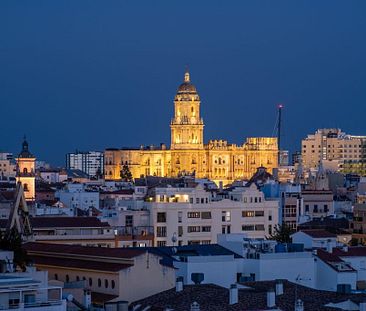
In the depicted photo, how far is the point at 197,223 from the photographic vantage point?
80.9m

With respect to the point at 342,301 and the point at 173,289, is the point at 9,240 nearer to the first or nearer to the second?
the point at 173,289

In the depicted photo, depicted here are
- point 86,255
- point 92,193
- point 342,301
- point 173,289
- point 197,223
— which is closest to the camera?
point 342,301

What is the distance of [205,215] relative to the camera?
81500 mm

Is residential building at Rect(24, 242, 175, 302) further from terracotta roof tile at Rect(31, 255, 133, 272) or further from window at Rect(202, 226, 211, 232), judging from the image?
window at Rect(202, 226, 211, 232)

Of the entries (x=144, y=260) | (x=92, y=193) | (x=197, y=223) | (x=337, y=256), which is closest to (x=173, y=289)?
(x=144, y=260)

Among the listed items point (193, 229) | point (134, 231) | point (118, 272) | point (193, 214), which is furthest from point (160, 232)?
point (118, 272)

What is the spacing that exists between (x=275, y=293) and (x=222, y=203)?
132ft

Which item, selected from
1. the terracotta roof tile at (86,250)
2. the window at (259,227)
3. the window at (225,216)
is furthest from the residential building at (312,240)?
the window at (259,227)

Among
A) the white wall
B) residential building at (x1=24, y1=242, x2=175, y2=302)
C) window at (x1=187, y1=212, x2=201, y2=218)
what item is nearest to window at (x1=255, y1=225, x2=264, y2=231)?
window at (x1=187, y1=212, x2=201, y2=218)

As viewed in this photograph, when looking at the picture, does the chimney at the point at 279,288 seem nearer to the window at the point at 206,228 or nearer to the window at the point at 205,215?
the window at the point at 206,228

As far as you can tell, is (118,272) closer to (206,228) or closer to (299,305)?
(299,305)

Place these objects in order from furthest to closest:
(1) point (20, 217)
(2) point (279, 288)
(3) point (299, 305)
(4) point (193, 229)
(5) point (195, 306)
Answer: (4) point (193, 229) → (1) point (20, 217) → (2) point (279, 288) → (3) point (299, 305) → (5) point (195, 306)

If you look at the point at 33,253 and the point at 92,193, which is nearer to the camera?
the point at 33,253

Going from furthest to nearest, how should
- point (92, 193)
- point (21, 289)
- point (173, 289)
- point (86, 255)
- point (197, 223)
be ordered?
point (92, 193) < point (197, 223) < point (86, 255) < point (173, 289) < point (21, 289)
